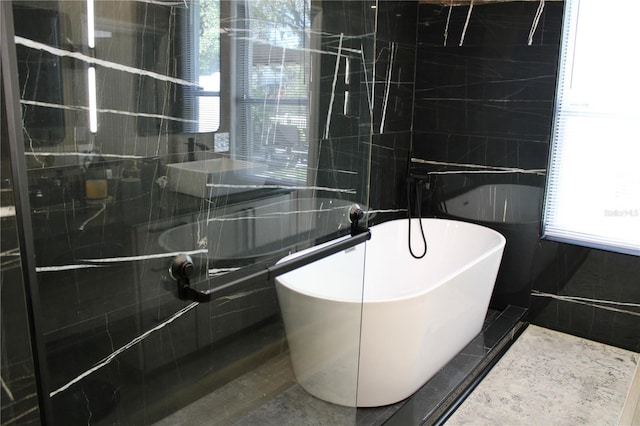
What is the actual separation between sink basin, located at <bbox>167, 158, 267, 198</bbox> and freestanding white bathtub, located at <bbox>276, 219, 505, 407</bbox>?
1.04ft

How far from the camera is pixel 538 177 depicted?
3.67 m

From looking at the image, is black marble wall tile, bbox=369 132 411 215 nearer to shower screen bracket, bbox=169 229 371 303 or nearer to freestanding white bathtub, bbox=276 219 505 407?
freestanding white bathtub, bbox=276 219 505 407

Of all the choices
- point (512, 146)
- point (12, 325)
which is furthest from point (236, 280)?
point (512, 146)

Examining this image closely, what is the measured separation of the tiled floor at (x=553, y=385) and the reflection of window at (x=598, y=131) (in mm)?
677

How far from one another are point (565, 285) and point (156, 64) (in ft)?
10.1

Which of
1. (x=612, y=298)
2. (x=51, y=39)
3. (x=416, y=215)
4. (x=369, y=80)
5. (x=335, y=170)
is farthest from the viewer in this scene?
(x=416, y=215)

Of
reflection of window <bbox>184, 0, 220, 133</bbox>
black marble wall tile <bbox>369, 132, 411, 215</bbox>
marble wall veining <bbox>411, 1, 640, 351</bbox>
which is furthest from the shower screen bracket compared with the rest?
marble wall veining <bbox>411, 1, 640, 351</bbox>

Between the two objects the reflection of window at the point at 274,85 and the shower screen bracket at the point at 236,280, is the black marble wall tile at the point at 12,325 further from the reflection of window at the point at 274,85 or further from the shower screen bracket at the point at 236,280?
the reflection of window at the point at 274,85

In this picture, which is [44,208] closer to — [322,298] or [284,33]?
[284,33]

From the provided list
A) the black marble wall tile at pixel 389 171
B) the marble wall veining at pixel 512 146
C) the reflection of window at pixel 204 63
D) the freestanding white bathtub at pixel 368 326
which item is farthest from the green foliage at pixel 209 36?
the marble wall veining at pixel 512 146

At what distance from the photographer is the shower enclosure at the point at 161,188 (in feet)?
4.24

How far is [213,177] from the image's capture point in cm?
169

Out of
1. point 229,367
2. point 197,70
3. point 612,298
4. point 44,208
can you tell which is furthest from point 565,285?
point 44,208

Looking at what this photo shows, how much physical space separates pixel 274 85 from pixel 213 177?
1.28ft
